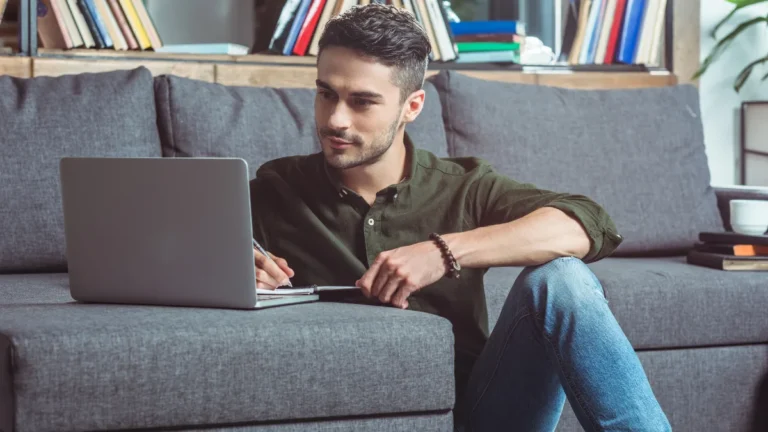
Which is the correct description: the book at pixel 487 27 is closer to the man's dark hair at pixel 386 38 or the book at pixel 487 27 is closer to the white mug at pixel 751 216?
the white mug at pixel 751 216

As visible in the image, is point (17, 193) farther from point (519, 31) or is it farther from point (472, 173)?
point (519, 31)

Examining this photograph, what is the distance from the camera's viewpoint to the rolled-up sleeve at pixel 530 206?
149 cm

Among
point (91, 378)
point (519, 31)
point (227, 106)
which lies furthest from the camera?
point (519, 31)

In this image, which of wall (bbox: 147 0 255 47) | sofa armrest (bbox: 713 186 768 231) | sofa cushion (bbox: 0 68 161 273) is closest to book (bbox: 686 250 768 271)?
sofa armrest (bbox: 713 186 768 231)

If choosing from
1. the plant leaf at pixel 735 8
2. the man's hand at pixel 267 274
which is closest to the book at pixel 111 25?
the man's hand at pixel 267 274

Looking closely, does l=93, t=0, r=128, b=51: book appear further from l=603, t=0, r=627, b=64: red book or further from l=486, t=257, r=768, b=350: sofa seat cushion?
l=603, t=0, r=627, b=64: red book

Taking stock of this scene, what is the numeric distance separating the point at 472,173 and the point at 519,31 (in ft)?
4.51

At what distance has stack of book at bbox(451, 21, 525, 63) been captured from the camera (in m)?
2.86

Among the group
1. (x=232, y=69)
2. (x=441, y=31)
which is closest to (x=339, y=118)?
(x=232, y=69)

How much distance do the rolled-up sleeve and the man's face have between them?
185mm

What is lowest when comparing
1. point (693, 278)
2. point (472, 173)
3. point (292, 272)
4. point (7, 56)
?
point (693, 278)

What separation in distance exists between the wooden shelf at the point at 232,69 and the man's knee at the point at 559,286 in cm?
146

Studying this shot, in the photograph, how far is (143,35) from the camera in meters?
2.54

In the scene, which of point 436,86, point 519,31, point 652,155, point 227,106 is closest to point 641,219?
point 652,155
